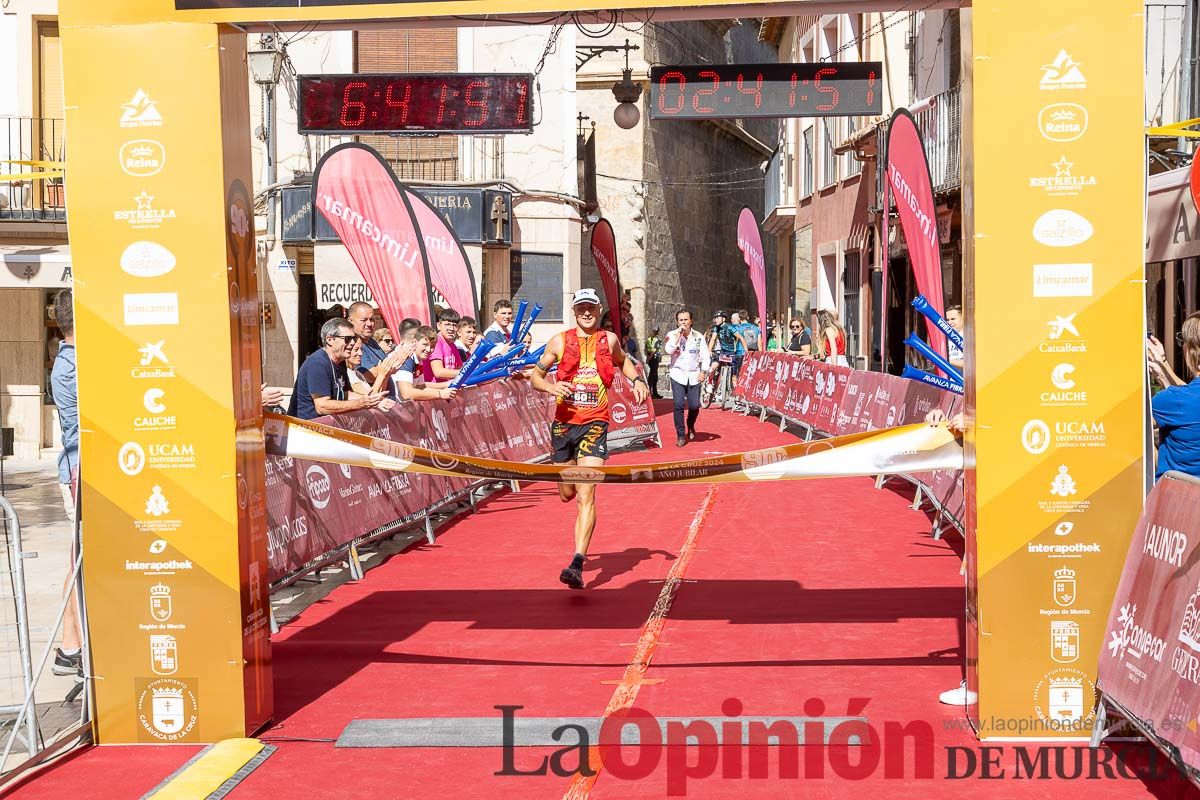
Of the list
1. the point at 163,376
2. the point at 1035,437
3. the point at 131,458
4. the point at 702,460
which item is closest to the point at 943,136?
the point at 702,460

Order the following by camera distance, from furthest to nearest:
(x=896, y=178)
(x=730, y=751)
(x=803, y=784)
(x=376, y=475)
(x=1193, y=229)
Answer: (x=896, y=178), (x=1193, y=229), (x=376, y=475), (x=730, y=751), (x=803, y=784)

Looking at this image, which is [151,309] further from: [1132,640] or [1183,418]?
[1183,418]

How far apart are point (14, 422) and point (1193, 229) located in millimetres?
16095

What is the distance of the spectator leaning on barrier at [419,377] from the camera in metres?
11.7

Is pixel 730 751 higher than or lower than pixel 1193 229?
lower

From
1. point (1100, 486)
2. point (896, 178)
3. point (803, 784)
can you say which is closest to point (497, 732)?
point (803, 784)

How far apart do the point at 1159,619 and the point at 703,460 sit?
2.08m

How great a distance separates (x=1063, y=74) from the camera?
5398 millimetres

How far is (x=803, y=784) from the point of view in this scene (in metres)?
5.07

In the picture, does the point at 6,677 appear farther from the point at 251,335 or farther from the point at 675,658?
the point at 675,658

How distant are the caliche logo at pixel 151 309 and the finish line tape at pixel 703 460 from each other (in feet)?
2.33

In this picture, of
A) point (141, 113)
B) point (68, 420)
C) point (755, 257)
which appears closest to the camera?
point (141, 113)

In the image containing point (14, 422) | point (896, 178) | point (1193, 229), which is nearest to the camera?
point (1193, 229)

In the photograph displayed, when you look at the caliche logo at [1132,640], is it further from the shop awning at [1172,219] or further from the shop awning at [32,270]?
the shop awning at [32,270]
